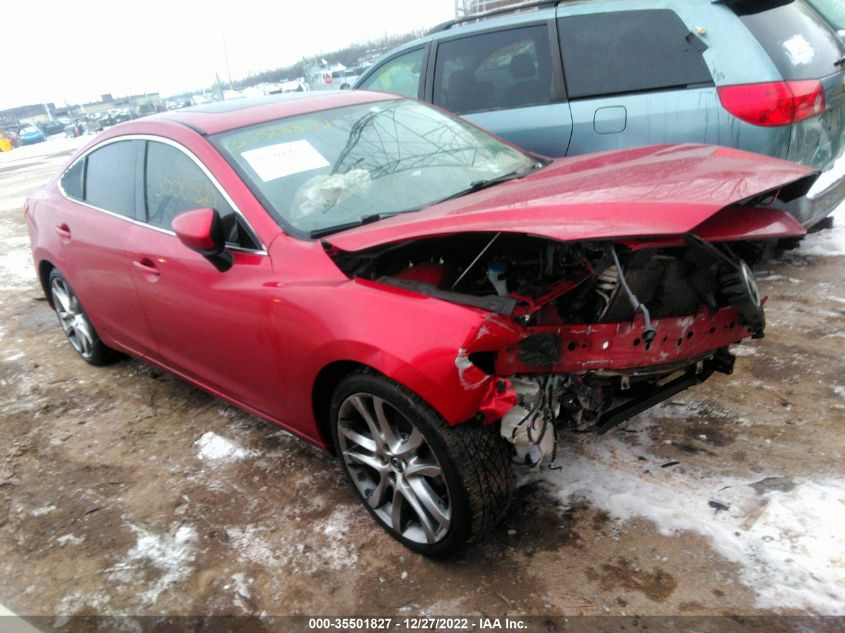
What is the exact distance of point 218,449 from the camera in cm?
318

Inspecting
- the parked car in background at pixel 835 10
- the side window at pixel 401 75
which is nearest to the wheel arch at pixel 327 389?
→ the side window at pixel 401 75

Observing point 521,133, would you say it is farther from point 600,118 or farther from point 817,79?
point 817,79

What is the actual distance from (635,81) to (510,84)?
0.95 m

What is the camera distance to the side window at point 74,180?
12.6 ft

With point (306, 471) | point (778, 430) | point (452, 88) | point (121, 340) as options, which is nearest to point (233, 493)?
point (306, 471)

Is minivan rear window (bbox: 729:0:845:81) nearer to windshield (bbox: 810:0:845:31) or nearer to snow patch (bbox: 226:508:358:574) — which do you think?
snow patch (bbox: 226:508:358:574)

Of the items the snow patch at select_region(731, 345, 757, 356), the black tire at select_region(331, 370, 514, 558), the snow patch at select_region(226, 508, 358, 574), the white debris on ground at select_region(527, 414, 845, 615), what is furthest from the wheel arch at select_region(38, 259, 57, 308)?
the snow patch at select_region(731, 345, 757, 356)

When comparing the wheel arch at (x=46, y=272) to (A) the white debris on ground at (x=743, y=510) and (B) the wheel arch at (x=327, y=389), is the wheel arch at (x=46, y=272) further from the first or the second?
(A) the white debris on ground at (x=743, y=510)

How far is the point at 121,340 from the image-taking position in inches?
146

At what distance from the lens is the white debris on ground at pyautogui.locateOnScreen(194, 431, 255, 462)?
10.2 feet

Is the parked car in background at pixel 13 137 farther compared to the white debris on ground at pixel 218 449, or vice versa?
the parked car in background at pixel 13 137

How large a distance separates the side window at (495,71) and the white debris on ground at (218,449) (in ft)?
9.87

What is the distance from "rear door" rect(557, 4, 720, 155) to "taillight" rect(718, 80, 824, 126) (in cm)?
14

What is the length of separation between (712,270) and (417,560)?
1.48 meters
